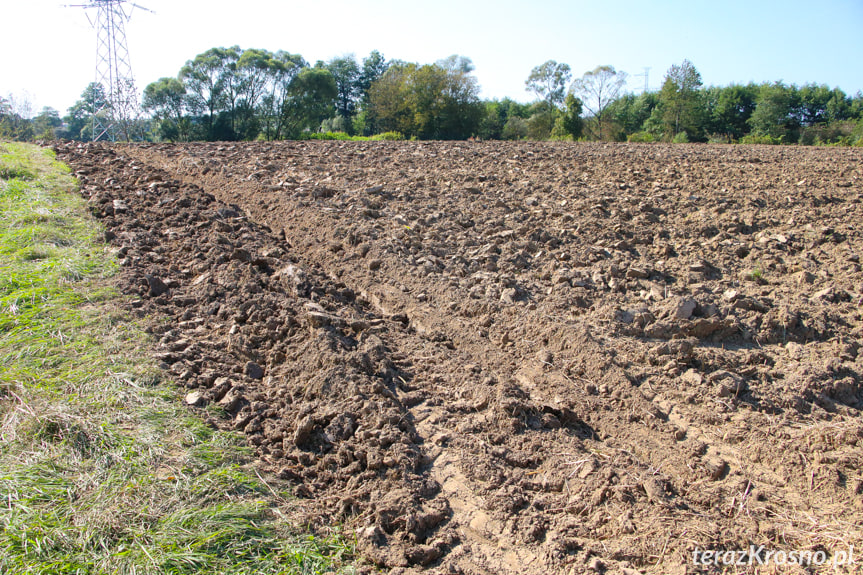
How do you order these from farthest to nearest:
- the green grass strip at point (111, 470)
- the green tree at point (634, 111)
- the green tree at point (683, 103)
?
the green tree at point (634, 111), the green tree at point (683, 103), the green grass strip at point (111, 470)

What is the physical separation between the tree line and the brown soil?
839 inches

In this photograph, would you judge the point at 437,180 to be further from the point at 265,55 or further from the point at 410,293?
the point at 265,55

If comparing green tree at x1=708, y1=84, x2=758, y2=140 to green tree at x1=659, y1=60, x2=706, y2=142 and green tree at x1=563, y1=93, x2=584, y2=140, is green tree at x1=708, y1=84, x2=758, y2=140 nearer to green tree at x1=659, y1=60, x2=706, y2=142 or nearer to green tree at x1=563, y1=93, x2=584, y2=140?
green tree at x1=659, y1=60, x2=706, y2=142

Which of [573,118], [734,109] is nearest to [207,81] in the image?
[573,118]

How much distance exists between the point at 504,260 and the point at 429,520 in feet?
11.3

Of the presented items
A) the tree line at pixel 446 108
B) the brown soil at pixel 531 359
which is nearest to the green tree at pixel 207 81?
the tree line at pixel 446 108

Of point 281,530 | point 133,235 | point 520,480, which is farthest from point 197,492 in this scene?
point 133,235

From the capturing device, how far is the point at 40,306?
4109mm

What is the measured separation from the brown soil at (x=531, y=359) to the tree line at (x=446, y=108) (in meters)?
21.3

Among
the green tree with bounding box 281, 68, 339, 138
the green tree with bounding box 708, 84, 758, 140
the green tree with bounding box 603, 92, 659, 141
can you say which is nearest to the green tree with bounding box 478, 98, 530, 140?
the green tree with bounding box 603, 92, 659, 141

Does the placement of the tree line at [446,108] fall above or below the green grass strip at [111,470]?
above

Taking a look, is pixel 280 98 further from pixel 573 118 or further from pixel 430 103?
pixel 573 118

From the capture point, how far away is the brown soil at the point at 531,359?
253 centimetres

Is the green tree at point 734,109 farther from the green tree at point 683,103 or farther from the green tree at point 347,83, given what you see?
the green tree at point 347,83
